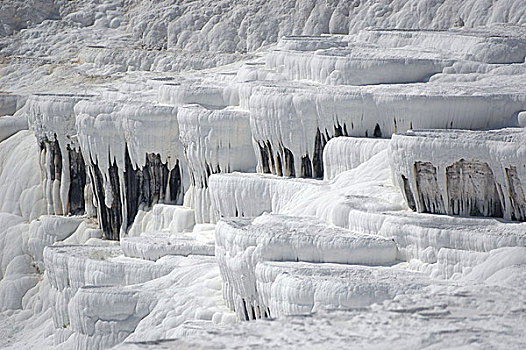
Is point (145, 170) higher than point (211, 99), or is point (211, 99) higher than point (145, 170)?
point (211, 99)

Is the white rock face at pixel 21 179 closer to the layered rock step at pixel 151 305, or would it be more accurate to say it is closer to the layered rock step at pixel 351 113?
the layered rock step at pixel 351 113

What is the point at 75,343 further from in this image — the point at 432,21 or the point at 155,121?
the point at 432,21

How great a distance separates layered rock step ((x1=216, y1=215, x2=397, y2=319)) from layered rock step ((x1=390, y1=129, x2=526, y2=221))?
1.03m

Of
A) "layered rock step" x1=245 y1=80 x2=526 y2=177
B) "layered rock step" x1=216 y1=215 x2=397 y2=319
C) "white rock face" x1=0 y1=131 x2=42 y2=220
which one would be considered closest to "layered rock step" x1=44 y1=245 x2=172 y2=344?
"layered rock step" x1=245 y1=80 x2=526 y2=177

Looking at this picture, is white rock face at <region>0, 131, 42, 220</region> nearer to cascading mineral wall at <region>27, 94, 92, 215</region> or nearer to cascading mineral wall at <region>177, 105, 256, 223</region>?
cascading mineral wall at <region>27, 94, 92, 215</region>

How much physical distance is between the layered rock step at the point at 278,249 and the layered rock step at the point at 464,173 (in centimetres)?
103

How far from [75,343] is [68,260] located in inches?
70.5

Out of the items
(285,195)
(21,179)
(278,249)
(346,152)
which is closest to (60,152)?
(21,179)

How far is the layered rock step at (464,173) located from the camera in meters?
12.4

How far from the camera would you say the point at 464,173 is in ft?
42.4

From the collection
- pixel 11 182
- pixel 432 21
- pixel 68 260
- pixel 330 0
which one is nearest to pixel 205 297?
pixel 68 260

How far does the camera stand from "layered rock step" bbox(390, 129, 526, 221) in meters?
12.4

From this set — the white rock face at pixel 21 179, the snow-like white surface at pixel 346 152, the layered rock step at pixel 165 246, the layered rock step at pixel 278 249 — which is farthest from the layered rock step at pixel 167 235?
the white rock face at pixel 21 179

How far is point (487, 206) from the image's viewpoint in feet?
42.0
